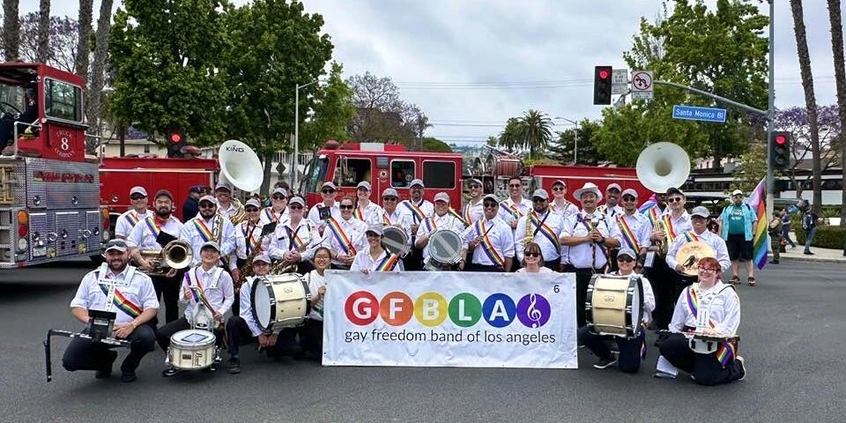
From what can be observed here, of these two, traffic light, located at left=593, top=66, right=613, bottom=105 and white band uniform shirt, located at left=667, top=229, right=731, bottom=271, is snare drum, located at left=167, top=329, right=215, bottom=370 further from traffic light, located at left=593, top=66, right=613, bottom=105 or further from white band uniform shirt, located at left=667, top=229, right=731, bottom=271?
traffic light, located at left=593, top=66, right=613, bottom=105

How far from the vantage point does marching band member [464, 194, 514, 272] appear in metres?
8.31

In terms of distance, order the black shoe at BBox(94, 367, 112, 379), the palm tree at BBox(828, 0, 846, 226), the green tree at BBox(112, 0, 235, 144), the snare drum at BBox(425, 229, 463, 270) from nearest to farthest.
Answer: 1. the black shoe at BBox(94, 367, 112, 379)
2. the snare drum at BBox(425, 229, 463, 270)
3. the palm tree at BBox(828, 0, 846, 226)
4. the green tree at BBox(112, 0, 235, 144)

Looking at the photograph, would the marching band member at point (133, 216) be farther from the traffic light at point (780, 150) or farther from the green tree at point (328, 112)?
the green tree at point (328, 112)

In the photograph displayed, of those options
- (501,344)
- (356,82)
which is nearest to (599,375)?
(501,344)

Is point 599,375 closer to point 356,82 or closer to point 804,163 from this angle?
point 356,82

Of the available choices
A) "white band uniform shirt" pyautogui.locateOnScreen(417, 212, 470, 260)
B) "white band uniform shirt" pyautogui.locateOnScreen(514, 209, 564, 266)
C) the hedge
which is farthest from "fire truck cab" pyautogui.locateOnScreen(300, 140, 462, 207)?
the hedge

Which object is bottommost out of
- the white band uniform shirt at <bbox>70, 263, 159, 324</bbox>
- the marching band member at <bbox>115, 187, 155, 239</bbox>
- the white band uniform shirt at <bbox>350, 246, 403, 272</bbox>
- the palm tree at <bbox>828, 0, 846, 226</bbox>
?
the white band uniform shirt at <bbox>70, 263, 159, 324</bbox>

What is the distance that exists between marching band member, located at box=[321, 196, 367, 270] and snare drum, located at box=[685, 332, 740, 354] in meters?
3.74

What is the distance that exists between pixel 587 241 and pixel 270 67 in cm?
3193

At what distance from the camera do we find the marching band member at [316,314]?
7.29 m

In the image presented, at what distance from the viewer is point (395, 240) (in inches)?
300

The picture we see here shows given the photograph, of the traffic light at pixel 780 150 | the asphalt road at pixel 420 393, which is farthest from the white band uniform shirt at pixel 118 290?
the traffic light at pixel 780 150

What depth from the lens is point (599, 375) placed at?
6.93 metres

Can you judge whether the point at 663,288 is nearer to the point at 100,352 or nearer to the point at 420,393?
the point at 420,393
